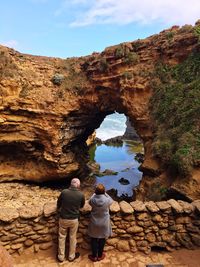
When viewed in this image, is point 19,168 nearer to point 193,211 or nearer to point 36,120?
point 36,120

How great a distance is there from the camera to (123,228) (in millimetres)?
6574

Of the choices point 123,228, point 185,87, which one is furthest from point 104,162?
point 123,228

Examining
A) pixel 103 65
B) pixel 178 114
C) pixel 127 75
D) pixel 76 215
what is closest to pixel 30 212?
pixel 76 215

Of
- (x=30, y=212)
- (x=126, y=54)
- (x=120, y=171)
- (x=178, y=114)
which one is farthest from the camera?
(x=120, y=171)

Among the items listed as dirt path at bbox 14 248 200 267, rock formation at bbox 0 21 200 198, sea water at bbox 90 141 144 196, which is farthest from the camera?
sea water at bbox 90 141 144 196

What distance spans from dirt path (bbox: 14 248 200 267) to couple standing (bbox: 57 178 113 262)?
305mm

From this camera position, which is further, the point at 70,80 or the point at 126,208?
the point at 70,80

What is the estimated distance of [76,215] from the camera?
607cm

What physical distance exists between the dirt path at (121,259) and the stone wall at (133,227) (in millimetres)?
141

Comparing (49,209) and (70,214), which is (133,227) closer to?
(70,214)

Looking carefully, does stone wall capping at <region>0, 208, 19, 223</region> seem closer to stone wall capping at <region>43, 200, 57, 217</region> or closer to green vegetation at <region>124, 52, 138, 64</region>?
stone wall capping at <region>43, 200, 57, 217</region>

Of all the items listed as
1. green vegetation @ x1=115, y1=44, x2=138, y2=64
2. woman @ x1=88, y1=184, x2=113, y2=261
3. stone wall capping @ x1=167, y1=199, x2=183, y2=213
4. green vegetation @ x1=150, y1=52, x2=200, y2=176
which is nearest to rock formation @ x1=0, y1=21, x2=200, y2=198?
green vegetation @ x1=115, y1=44, x2=138, y2=64

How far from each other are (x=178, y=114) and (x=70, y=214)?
747cm

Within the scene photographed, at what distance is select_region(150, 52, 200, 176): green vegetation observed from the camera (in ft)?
31.7
